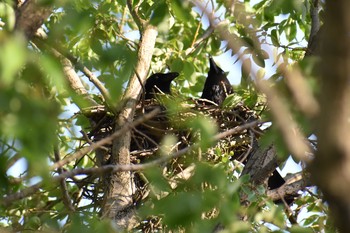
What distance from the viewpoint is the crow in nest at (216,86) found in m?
7.00

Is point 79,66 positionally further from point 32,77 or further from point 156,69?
point 156,69

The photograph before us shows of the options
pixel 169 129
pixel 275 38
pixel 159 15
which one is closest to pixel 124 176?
pixel 169 129

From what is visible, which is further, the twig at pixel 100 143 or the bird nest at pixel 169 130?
the bird nest at pixel 169 130

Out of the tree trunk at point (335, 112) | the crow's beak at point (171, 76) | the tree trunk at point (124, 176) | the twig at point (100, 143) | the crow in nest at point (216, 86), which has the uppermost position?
the crow's beak at point (171, 76)

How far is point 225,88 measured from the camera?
6770 millimetres

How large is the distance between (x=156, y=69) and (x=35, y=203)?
2189 mm

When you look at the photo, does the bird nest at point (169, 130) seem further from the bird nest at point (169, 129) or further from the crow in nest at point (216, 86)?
the crow in nest at point (216, 86)

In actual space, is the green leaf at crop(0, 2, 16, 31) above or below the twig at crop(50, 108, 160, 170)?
above

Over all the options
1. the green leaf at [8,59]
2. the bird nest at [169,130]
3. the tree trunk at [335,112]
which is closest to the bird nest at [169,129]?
the bird nest at [169,130]

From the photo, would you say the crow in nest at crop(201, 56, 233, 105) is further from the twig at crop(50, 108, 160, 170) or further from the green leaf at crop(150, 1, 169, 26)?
the twig at crop(50, 108, 160, 170)

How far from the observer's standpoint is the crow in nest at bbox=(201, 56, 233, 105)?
7004mm

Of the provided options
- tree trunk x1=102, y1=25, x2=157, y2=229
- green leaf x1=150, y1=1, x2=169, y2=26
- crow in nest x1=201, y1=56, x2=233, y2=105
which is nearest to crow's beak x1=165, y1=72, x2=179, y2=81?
crow in nest x1=201, y1=56, x2=233, y2=105

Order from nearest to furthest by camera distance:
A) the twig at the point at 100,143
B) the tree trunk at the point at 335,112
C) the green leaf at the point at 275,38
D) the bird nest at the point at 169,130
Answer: the tree trunk at the point at 335,112 < the twig at the point at 100,143 < the green leaf at the point at 275,38 < the bird nest at the point at 169,130

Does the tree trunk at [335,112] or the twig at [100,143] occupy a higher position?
the twig at [100,143]
